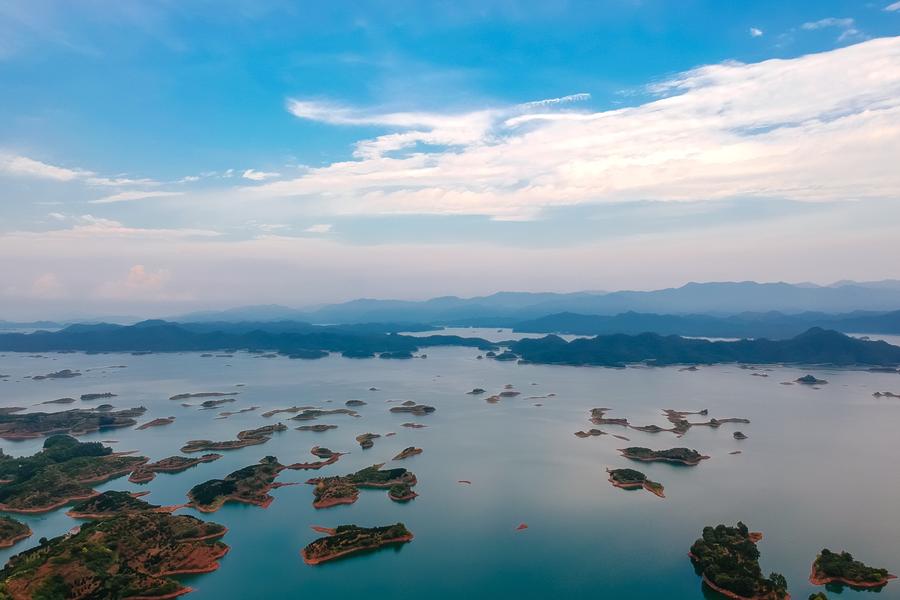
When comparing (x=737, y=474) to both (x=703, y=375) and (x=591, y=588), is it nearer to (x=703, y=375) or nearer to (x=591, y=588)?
(x=591, y=588)

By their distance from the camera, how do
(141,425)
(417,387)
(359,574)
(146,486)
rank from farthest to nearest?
(417,387), (141,425), (146,486), (359,574)

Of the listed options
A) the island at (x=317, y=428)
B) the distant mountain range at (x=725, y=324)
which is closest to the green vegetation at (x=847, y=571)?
the island at (x=317, y=428)

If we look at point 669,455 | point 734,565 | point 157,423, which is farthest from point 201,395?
point 734,565

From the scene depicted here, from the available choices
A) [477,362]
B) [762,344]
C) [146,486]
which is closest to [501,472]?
[146,486]

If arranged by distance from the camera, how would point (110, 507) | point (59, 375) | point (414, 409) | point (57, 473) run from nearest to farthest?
point (110, 507) < point (57, 473) < point (414, 409) < point (59, 375)

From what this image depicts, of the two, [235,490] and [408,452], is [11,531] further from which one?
[408,452]

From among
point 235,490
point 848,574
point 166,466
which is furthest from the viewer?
point 166,466
